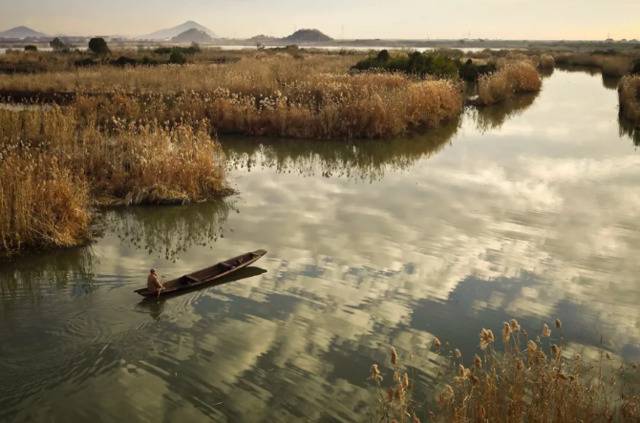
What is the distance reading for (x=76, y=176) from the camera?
11008mm

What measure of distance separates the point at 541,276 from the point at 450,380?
3.70 metres

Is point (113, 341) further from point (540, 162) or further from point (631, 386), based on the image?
point (540, 162)

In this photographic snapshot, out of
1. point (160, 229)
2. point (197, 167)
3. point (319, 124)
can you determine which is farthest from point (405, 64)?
point (160, 229)

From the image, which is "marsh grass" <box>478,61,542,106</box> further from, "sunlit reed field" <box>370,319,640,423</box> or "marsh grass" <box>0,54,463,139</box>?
"sunlit reed field" <box>370,319,640,423</box>

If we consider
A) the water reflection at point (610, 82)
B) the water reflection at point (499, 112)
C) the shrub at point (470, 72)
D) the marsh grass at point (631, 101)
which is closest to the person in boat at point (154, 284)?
the water reflection at point (499, 112)

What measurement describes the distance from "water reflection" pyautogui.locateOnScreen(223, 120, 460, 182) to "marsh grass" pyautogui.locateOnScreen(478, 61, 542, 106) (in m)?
9.51

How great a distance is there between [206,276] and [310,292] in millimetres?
1670

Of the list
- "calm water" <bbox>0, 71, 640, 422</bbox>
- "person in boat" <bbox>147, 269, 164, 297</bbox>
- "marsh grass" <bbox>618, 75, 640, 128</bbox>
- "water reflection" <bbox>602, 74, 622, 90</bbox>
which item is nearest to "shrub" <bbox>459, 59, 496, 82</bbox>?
"marsh grass" <bbox>618, 75, 640, 128</bbox>

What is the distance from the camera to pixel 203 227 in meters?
11.5

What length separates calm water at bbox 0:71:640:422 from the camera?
19.6 feet

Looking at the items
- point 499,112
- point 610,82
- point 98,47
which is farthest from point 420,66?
point 98,47

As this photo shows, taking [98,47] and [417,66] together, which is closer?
[417,66]

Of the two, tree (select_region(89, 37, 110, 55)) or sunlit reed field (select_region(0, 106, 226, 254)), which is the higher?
tree (select_region(89, 37, 110, 55))

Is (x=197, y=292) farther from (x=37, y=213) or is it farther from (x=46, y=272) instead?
(x=37, y=213)
